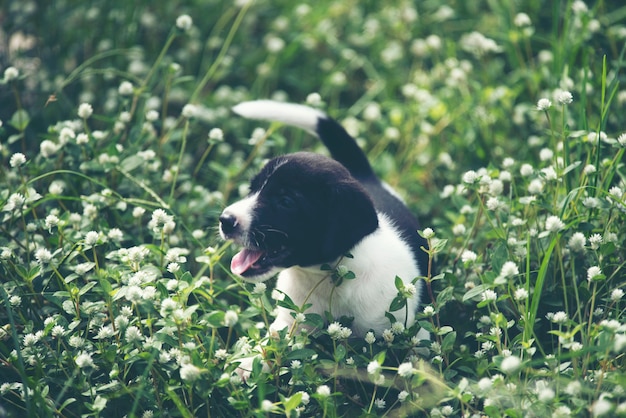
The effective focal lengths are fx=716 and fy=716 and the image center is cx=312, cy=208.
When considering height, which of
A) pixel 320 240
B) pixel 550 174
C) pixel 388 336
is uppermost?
pixel 550 174

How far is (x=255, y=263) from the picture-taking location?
8.39 ft

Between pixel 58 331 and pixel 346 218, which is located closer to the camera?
pixel 58 331

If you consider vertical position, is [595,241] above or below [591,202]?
below

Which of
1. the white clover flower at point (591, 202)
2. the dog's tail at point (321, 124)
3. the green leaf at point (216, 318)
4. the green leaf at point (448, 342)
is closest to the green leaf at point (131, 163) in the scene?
the dog's tail at point (321, 124)

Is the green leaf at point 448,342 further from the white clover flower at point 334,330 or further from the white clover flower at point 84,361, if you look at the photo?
the white clover flower at point 84,361

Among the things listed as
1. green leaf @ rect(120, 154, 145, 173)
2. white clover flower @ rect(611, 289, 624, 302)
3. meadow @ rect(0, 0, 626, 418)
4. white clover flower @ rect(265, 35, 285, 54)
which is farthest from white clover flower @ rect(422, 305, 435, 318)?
white clover flower @ rect(265, 35, 285, 54)

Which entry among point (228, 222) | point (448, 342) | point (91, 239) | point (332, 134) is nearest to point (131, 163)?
point (91, 239)

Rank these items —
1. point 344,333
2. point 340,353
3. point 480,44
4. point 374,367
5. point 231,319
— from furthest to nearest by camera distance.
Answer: point 480,44 < point 344,333 < point 340,353 < point 374,367 < point 231,319

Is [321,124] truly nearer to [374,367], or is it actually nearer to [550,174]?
[550,174]

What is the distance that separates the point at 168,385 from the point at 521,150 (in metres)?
2.31

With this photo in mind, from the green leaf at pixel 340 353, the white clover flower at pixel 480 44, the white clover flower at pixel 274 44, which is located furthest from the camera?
the white clover flower at pixel 274 44

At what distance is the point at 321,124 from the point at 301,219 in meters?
0.77

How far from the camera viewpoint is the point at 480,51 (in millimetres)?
3914

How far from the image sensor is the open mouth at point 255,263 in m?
2.52
